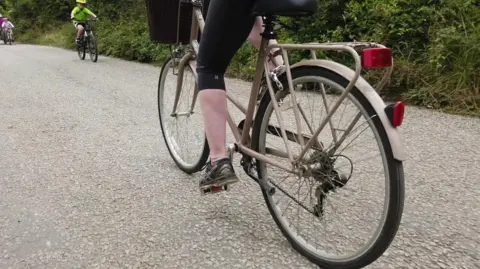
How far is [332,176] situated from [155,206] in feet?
4.17

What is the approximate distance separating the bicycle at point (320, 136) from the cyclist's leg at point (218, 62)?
104mm

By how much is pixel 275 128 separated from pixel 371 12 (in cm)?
446

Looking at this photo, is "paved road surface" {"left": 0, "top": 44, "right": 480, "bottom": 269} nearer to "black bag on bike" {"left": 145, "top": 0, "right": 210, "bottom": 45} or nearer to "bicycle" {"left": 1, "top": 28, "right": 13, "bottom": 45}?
"black bag on bike" {"left": 145, "top": 0, "right": 210, "bottom": 45}

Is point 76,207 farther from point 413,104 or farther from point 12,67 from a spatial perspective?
point 12,67

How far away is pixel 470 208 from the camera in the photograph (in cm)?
256

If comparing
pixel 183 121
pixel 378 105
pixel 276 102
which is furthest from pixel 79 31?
pixel 378 105

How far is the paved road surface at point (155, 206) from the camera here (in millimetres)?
2133

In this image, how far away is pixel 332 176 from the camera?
1941mm

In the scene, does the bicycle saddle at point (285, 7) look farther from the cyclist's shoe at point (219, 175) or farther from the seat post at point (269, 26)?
the cyclist's shoe at point (219, 175)

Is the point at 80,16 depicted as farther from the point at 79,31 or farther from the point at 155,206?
the point at 155,206

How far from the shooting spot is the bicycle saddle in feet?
5.87

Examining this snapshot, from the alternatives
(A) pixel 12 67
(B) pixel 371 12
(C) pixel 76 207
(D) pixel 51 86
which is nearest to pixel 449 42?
(B) pixel 371 12

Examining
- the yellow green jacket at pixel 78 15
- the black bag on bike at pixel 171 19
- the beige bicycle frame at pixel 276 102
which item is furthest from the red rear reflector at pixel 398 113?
the yellow green jacket at pixel 78 15

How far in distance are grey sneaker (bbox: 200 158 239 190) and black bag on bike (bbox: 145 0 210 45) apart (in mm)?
957
